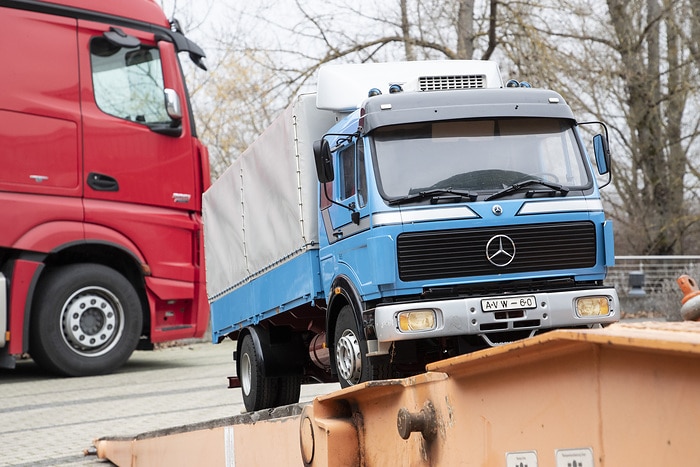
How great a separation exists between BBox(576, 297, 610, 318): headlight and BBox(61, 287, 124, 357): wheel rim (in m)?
9.04

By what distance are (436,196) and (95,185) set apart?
27.6 ft

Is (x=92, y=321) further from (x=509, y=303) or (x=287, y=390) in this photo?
(x=509, y=303)

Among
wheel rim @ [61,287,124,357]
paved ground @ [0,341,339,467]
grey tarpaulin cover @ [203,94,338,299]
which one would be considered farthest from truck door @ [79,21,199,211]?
grey tarpaulin cover @ [203,94,338,299]

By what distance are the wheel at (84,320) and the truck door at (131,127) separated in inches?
46.4

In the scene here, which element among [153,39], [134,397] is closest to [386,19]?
[153,39]

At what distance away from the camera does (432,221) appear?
260 inches

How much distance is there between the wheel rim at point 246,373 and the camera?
920 centimetres

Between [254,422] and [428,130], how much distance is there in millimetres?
2849

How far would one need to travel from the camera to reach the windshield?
6781 mm

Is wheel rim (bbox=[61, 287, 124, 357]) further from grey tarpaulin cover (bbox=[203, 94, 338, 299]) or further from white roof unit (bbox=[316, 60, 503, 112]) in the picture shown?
white roof unit (bbox=[316, 60, 503, 112])

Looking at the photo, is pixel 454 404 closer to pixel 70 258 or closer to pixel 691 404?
pixel 691 404

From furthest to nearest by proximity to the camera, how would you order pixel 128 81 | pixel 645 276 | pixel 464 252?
pixel 645 276 < pixel 128 81 < pixel 464 252

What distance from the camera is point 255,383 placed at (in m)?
8.95

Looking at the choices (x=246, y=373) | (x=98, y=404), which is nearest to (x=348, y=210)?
(x=246, y=373)
